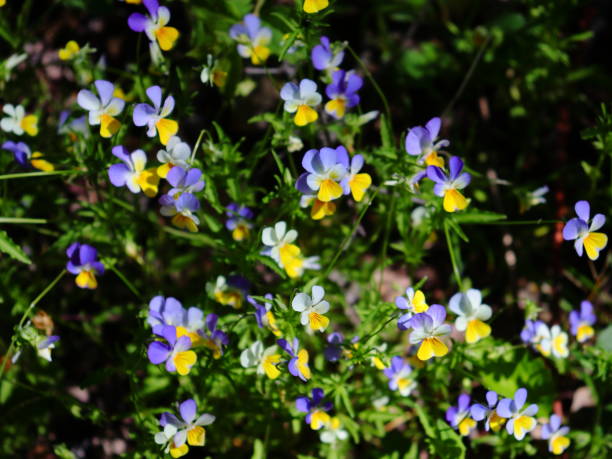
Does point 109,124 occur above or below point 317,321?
above

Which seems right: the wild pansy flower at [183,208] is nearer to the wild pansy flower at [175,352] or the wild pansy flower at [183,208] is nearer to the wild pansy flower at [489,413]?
the wild pansy flower at [175,352]

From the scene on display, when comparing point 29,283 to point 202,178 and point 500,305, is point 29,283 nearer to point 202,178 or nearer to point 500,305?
point 202,178

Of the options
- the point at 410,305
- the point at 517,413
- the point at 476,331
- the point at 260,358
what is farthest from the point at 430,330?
the point at 260,358

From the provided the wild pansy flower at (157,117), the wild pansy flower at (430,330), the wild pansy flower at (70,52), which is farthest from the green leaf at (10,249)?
the wild pansy flower at (430,330)

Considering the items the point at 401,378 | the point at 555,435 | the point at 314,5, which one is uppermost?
the point at 314,5

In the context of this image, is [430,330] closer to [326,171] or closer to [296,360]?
[296,360]

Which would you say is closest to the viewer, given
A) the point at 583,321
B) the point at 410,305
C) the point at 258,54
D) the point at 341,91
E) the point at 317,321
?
the point at 317,321
